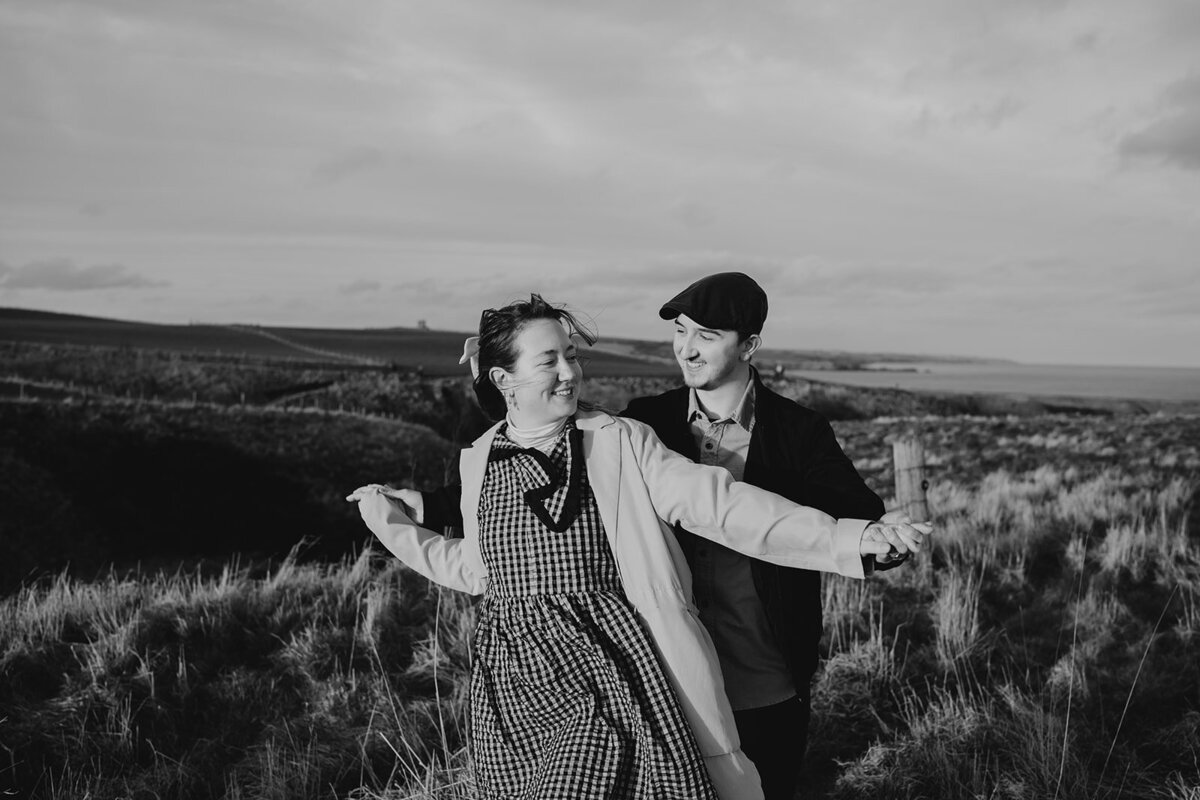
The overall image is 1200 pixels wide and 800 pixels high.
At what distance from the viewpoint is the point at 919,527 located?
2135 mm

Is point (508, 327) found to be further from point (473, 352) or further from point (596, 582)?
point (596, 582)

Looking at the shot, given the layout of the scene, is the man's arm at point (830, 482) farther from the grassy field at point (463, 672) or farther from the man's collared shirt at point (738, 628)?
the grassy field at point (463, 672)

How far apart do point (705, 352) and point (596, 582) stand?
30.5 inches

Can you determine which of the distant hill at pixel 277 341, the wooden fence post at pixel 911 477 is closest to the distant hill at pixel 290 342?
the distant hill at pixel 277 341

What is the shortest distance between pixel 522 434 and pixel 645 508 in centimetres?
44

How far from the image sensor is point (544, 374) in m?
2.45

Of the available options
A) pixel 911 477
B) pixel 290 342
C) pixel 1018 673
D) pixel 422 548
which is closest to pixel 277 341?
pixel 290 342

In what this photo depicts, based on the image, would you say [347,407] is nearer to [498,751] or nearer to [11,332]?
[498,751]

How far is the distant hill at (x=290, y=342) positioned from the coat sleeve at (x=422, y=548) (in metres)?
37.6

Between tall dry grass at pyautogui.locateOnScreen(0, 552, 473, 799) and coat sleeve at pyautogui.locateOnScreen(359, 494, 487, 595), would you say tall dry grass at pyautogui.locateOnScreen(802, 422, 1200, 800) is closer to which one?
tall dry grass at pyautogui.locateOnScreen(0, 552, 473, 799)

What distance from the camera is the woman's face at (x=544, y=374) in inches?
96.4

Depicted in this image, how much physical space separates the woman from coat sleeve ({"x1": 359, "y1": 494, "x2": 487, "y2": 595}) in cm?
21

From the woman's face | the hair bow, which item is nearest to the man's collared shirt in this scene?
the woman's face

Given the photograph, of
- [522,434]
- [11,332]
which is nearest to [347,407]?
[522,434]
